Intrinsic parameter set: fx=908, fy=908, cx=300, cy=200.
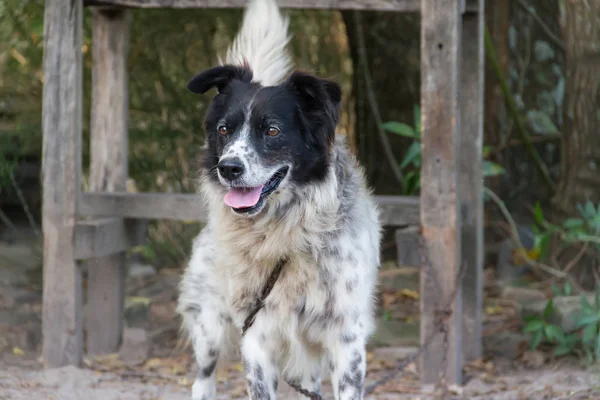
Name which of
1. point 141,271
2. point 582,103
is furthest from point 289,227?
point 141,271

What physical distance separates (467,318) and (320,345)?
2.21 m

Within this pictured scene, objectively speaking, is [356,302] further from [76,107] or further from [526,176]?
[526,176]

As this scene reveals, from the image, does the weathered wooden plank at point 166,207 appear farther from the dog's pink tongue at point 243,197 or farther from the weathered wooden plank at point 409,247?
the dog's pink tongue at point 243,197

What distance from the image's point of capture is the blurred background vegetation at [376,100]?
6.89 meters

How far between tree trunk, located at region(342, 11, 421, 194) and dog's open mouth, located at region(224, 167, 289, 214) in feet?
15.1

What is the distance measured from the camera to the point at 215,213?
13.9 ft

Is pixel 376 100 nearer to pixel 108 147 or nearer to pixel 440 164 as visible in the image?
pixel 108 147

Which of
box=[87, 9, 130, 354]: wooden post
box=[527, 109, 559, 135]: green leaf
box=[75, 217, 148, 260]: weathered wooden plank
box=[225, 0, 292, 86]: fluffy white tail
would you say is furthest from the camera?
box=[527, 109, 559, 135]: green leaf

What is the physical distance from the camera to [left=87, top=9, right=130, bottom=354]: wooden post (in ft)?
19.9

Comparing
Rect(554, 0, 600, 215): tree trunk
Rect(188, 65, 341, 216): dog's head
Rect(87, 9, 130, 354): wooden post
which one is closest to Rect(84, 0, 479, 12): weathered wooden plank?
Rect(87, 9, 130, 354): wooden post

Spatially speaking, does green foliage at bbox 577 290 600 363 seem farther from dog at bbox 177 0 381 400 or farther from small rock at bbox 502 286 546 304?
dog at bbox 177 0 381 400

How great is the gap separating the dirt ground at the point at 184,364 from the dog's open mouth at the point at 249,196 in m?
1.52

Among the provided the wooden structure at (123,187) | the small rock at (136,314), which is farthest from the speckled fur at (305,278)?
the small rock at (136,314)

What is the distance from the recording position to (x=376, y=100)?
8.50m
